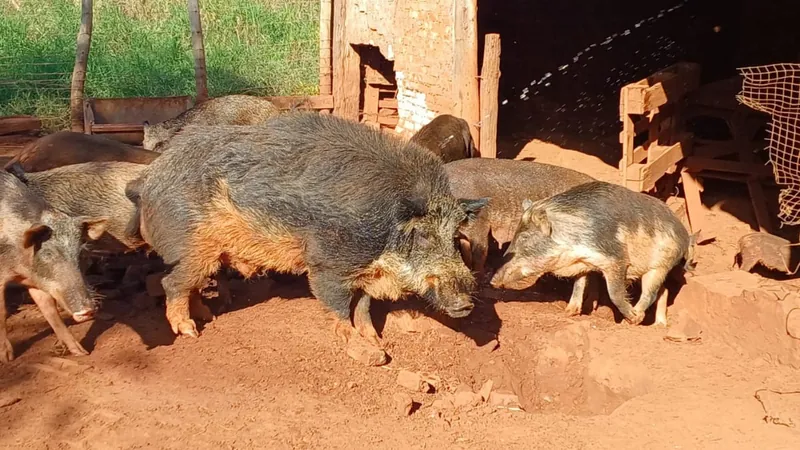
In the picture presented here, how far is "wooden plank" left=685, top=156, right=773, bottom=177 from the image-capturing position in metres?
8.70

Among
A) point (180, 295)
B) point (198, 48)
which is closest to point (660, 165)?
point (180, 295)

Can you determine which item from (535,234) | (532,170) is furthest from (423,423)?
(532,170)

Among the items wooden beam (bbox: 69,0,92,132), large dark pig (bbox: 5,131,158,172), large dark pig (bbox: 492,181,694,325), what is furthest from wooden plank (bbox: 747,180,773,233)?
wooden beam (bbox: 69,0,92,132)

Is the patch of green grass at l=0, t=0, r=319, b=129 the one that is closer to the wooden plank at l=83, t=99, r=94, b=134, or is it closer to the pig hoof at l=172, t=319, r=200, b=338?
the wooden plank at l=83, t=99, r=94, b=134

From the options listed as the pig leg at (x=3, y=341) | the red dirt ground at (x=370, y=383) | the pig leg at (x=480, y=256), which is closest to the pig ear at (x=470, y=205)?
the red dirt ground at (x=370, y=383)

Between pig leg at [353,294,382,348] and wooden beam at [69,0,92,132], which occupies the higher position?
wooden beam at [69,0,92,132]

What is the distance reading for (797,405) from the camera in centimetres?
526

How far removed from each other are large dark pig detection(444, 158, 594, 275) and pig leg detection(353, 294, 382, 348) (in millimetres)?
1588

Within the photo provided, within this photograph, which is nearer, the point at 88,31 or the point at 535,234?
the point at 535,234

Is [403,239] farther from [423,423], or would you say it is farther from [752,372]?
[752,372]

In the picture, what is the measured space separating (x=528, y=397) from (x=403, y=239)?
147 cm

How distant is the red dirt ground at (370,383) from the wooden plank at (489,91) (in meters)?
2.35

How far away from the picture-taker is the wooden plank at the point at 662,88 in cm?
770

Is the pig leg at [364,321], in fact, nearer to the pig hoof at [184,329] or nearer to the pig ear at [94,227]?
the pig hoof at [184,329]
